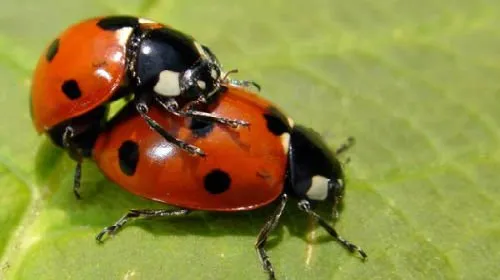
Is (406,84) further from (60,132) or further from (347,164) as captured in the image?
(60,132)

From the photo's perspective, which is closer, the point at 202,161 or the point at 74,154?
the point at 202,161

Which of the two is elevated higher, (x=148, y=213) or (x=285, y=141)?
(x=285, y=141)

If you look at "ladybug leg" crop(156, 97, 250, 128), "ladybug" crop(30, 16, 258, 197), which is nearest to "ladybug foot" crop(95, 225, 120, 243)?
"ladybug" crop(30, 16, 258, 197)

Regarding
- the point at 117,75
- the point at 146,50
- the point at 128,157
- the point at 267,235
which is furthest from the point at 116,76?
the point at 267,235

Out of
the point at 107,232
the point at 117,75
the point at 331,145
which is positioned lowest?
the point at 107,232

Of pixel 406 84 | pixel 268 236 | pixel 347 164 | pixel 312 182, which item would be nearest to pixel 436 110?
pixel 406 84

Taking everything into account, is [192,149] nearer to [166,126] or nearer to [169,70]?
[166,126]

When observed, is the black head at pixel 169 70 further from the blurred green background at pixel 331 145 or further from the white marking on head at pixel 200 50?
the blurred green background at pixel 331 145

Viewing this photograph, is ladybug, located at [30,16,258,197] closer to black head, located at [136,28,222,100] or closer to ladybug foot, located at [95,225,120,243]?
black head, located at [136,28,222,100]
